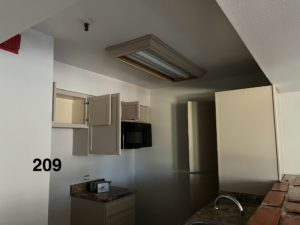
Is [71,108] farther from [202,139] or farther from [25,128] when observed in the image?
[202,139]

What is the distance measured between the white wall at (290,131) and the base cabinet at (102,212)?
5.47 ft

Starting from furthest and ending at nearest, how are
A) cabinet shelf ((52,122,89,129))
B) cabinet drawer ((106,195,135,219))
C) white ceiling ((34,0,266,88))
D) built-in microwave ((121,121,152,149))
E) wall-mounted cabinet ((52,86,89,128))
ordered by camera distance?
built-in microwave ((121,121,152,149)) → wall-mounted cabinet ((52,86,89,128)) → cabinet drawer ((106,195,135,219)) → cabinet shelf ((52,122,89,129)) → white ceiling ((34,0,266,88))

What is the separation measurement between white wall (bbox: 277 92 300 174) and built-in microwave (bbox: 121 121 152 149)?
157cm

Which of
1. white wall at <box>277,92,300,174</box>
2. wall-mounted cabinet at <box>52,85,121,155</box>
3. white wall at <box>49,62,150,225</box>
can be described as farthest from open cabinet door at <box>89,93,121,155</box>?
white wall at <box>277,92,300,174</box>

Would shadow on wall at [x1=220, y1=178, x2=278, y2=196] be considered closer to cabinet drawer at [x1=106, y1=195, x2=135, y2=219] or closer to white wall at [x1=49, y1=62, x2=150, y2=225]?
cabinet drawer at [x1=106, y1=195, x2=135, y2=219]

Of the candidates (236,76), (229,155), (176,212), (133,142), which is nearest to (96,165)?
(133,142)

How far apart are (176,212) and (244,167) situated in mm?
1545

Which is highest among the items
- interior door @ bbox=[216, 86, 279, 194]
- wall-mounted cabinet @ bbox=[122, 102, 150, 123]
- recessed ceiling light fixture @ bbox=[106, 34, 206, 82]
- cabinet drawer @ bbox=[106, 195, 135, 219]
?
recessed ceiling light fixture @ bbox=[106, 34, 206, 82]

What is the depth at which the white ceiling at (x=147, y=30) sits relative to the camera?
1.40 metres

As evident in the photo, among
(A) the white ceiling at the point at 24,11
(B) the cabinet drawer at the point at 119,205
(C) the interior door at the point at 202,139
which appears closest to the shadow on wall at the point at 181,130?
(C) the interior door at the point at 202,139

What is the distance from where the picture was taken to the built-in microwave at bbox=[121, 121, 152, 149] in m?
2.66

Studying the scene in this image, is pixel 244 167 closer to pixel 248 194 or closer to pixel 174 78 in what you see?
pixel 248 194

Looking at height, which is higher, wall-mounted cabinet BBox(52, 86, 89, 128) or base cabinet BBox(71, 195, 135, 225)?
wall-mounted cabinet BBox(52, 86, 89, 128)

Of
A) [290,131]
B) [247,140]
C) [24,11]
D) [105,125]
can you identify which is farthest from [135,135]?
[24,11]
